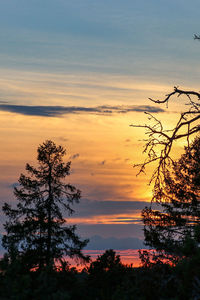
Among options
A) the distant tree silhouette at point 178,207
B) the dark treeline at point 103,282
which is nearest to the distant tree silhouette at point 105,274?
the dark treeline at point 103,282

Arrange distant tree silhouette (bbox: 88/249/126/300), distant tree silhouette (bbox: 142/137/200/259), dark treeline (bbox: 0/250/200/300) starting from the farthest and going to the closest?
1. distant tree silhouette (bbox: 142/137/200/259)
2. distant tree silhouette (bbox: 88/249/126/300)
3. dark treeline (bbox: 0/250/200/300)

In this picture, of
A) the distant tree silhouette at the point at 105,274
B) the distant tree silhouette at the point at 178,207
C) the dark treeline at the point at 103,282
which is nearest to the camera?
the dark treeline at the point at 103,282

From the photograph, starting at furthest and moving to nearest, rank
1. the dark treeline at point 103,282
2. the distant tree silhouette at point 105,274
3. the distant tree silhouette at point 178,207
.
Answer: the distant tree silhouette at point 178,207 < the distant tree silhouette at point 105,274 < the dark treeline at point 103,282

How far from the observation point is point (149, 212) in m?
29.9

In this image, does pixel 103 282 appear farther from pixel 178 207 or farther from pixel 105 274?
pixel 178 207

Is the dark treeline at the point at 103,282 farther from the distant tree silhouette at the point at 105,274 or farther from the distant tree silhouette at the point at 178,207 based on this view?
the distant tree silhouette at the point at 178,207

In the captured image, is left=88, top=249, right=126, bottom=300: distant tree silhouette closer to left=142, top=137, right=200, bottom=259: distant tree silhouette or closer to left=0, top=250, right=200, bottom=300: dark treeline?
left=0, top=250, right=200, bottom=300: dark treeline

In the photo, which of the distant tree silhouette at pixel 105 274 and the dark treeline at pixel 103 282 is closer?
the dark treeline at pixel 103 282

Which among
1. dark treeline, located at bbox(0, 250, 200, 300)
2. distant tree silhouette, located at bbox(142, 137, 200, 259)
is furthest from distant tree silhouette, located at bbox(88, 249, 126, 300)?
distant tree silhouette, located at bbox(142, 137, 200, 259)

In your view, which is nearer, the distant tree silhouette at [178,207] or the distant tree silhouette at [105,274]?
the distant tree silhouette at [105,274]

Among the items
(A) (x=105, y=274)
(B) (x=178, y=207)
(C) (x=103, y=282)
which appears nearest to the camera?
(C) (x=103, y=282)

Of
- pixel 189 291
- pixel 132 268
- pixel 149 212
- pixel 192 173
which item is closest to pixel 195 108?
pixel 132 268

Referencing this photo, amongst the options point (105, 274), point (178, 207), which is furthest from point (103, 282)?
point (178, 207)

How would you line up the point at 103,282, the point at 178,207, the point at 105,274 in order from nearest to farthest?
the point at 103,282 < the point at 105,274 < the point at 178,207
